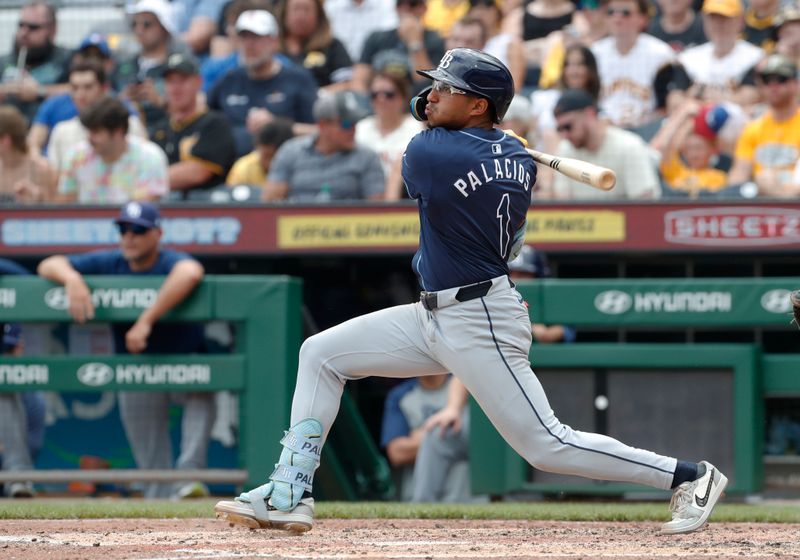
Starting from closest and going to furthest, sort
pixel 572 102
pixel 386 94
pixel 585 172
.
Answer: pixel 585 172 → pixel 572 102 → pixel 386 94

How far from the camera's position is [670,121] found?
840 cm

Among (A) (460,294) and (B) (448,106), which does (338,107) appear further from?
(A) (460,294)

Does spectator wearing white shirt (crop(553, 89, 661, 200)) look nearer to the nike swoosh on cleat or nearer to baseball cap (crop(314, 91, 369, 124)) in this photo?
baseball cap (crop(314, 91, 369, 124))

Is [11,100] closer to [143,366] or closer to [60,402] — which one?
[60,402]

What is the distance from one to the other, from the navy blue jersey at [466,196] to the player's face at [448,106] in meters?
0.05

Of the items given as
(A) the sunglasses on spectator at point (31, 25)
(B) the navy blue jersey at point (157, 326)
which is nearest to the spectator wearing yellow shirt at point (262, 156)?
(B) the navy blue jersey at point (157, 326)

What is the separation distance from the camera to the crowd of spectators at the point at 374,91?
799cm

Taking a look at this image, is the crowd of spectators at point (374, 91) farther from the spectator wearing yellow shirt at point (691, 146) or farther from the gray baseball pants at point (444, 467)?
the gray baseball pants at point (444, 467)

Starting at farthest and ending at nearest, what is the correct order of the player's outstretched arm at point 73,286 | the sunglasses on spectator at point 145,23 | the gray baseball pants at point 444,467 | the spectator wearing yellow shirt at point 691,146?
1. the sunglasses on spectator at point 145,23
2. the spectator wearing yellow shirt at point 691,146
3. the gray baseball pants at point 444,467
4. the player's outstretched arm at point 73,286

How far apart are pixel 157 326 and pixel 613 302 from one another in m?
2.38

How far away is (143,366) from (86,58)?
3511 mm

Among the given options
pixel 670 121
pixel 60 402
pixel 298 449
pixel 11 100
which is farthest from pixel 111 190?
pixel 298 449

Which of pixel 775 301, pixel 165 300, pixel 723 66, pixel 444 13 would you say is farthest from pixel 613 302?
pixel 444 13

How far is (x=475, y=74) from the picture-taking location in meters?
4.26
